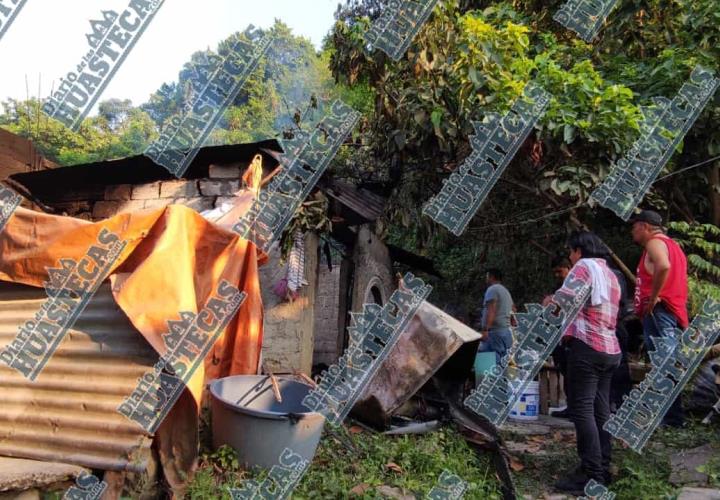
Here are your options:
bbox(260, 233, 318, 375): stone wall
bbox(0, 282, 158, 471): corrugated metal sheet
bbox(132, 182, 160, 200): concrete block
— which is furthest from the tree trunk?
bbox(0, 282, 158, 471): corrugated metal sheet

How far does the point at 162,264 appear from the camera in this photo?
11.8 feet

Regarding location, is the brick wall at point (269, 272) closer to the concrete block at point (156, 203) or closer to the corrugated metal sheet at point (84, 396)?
the concrete block at point (156, 203)

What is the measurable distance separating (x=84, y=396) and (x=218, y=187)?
3438 mm

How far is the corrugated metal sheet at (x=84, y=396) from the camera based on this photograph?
3.27 m

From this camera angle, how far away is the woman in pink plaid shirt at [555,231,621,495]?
3857 millimetres

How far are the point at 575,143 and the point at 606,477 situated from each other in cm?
387

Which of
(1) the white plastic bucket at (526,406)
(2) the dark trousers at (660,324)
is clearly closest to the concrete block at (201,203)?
(1) the white plastic bucket at (526,406)

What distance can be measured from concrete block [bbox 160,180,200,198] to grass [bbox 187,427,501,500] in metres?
3.52

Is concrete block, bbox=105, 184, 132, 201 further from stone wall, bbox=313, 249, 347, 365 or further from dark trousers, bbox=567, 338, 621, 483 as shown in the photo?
dark trousers, bbox=567, 338, 621, 483

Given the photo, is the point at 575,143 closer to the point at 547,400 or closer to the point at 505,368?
the point at 505,368

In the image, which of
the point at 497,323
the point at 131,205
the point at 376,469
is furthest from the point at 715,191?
the point at 131,205

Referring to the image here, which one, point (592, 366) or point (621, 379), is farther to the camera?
point (621, 379)

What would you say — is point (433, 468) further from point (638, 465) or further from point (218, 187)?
point (218, 187)

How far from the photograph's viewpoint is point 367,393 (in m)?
5.34
